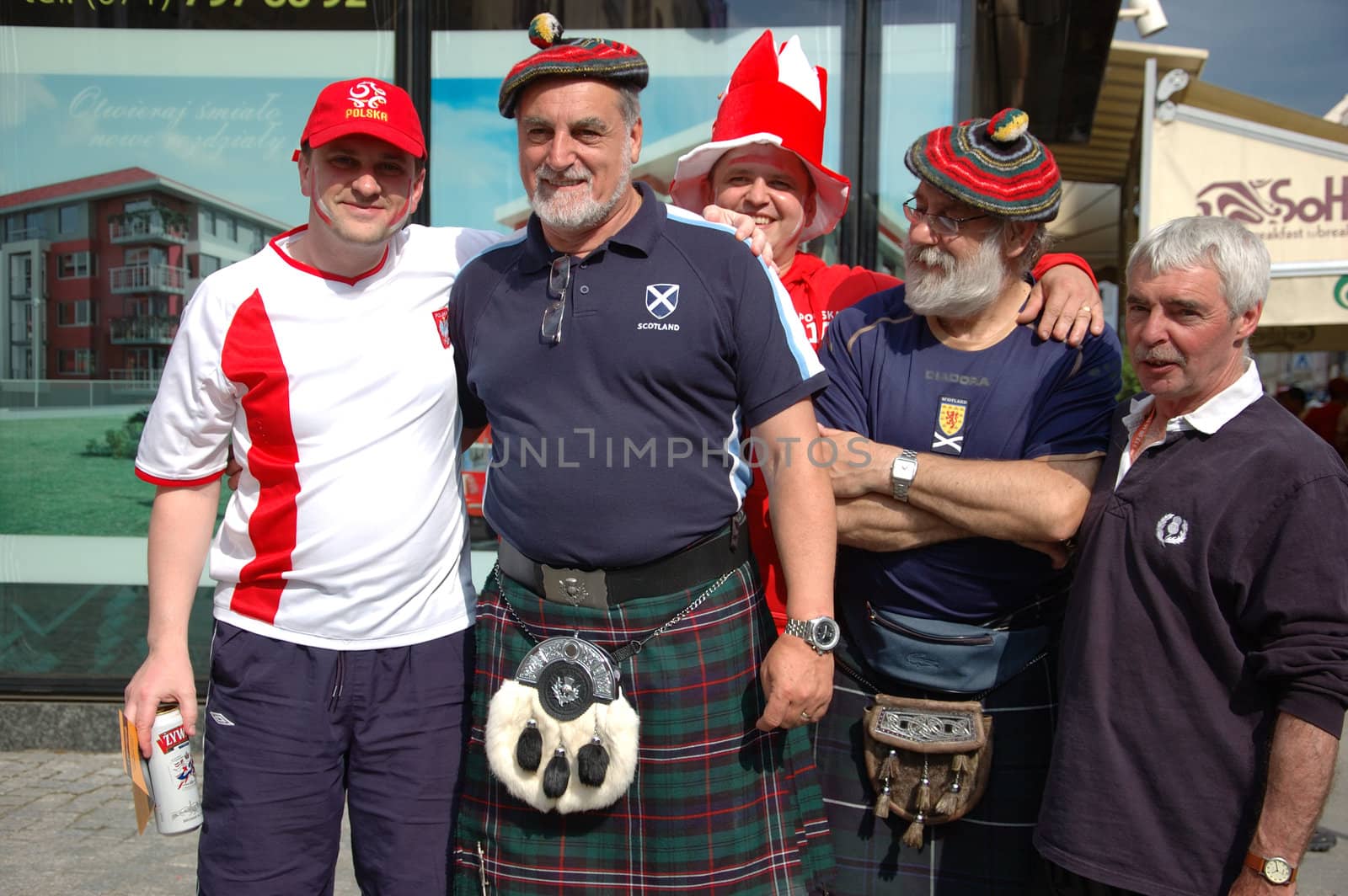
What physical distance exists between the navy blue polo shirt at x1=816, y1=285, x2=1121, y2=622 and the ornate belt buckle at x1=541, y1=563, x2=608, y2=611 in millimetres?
565

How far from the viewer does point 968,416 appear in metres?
2.17

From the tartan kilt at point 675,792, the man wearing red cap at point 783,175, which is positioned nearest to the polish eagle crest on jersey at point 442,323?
the tartan kilt at point 675,792

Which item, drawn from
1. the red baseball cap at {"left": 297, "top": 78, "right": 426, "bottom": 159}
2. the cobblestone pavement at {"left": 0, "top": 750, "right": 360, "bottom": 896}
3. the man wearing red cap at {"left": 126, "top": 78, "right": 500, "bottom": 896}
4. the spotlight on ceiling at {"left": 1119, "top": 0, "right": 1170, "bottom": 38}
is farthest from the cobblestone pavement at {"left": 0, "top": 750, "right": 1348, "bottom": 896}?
the spotlight on ceiling at {"left": 1119, "top": 0, "right": 1170, "bottom": 38}

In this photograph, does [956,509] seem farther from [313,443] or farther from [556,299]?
[313,443]

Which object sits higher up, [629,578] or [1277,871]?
[629,578]

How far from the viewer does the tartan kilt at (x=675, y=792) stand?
2090 millimetres

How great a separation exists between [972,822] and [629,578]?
2.88ft

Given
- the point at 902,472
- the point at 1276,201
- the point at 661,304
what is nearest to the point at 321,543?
the point at 661,304

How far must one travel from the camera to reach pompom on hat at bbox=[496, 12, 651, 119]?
2041 millimetres

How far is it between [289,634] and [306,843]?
432 mm

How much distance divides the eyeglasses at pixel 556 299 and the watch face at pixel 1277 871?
148cm

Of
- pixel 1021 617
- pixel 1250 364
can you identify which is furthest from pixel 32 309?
pixel 1250 364

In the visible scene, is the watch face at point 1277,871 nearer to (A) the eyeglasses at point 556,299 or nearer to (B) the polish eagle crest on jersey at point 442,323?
(A) the eyeglasses at point 556,299

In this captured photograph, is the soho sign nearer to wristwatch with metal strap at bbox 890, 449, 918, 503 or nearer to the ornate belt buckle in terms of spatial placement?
wristwatch with metal strap at bbox 890, 449, 918, 503
